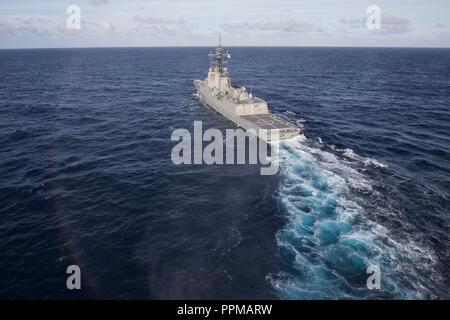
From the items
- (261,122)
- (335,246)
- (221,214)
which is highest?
(261,122)

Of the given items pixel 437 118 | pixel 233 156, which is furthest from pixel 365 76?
pixel 233 156

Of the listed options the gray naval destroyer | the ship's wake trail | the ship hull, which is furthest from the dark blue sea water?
the gray naval destroyer

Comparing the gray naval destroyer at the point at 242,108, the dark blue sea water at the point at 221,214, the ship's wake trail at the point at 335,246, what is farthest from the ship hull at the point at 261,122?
the ship's wake trail at the point at 335,246

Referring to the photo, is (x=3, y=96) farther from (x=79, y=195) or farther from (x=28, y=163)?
(x=79, y=195)

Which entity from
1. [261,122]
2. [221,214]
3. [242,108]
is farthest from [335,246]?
[242,108]

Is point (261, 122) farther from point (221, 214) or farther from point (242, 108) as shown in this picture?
point (221, 214)

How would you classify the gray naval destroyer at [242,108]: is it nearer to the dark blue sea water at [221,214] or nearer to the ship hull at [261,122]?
the ship hull at [261,122]
